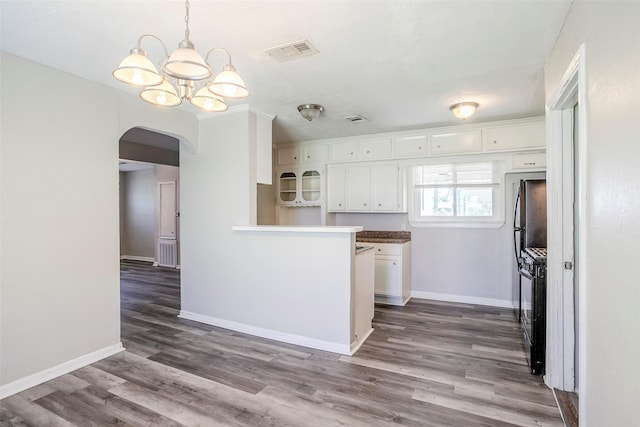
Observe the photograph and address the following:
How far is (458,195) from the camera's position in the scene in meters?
4.55

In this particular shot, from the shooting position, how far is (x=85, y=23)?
197 cm

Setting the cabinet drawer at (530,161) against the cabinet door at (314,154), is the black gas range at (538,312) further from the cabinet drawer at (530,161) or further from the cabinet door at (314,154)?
the cabinet door at (314,154)

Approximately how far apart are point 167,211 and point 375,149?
17.3 ft

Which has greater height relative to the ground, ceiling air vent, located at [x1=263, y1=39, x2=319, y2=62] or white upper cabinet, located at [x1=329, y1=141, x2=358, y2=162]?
ceiling air vent, located at [x1=263, y1=39, x2=319, y2=62]

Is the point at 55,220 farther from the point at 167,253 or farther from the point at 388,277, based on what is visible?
the point at 167,253

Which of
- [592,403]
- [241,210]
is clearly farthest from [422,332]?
[241,210]

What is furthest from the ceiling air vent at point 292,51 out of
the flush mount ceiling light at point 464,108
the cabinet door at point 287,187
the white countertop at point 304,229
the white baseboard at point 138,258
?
the white baseboard at point 138,258

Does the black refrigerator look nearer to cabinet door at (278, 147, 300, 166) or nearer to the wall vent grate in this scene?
cabinet door at (278, 147, 300, 166)

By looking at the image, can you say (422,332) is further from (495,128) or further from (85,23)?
(85,23)

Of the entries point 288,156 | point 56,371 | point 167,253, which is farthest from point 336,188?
point 167,253

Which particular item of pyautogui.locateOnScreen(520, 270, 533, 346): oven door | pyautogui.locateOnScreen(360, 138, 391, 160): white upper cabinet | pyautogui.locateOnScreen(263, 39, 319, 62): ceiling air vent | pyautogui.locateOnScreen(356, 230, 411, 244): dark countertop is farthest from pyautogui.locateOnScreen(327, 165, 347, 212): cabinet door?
pyautogui.locateOnScreen(263, 39, 319, 62): ceiling air vent

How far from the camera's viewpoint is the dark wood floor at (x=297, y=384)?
80.7 inches

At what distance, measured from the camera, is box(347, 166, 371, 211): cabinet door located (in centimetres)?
483

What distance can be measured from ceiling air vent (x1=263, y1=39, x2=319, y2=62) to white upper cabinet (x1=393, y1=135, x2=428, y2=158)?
2546 millimetres
